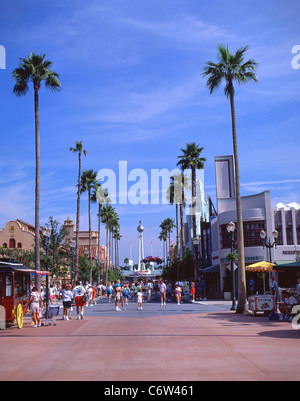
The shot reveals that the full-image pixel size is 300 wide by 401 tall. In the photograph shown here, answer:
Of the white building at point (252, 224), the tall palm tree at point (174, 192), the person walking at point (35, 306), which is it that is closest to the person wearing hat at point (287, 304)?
the person walking at point (35, 306)

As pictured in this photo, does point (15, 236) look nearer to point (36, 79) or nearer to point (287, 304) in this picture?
point (36, 79)

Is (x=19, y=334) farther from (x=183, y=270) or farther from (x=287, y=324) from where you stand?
(x=183, y=270)

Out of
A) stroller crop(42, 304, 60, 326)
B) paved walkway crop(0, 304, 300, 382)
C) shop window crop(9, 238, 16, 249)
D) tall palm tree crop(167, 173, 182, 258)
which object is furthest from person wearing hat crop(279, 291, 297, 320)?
shop window crop(9, 238, 16, 249)

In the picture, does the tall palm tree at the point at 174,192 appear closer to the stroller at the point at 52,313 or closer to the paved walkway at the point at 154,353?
the stroller at the point at 52,313

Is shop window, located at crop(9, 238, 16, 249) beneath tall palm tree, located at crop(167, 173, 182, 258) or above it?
beneath

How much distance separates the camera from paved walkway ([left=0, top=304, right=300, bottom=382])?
343 inches

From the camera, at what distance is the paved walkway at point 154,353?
8719 millimetres

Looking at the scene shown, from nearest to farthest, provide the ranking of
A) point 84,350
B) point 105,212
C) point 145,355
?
point 145,355, point 84,350, point 105,212

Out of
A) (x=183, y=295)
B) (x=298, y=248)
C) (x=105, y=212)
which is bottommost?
(x=183, y=295)

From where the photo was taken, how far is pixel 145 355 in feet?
36.4

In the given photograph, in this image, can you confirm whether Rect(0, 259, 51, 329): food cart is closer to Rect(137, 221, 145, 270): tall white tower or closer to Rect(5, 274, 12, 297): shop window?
Rect(5, 274, 12, 297): shop window

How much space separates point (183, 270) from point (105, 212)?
26.5m
